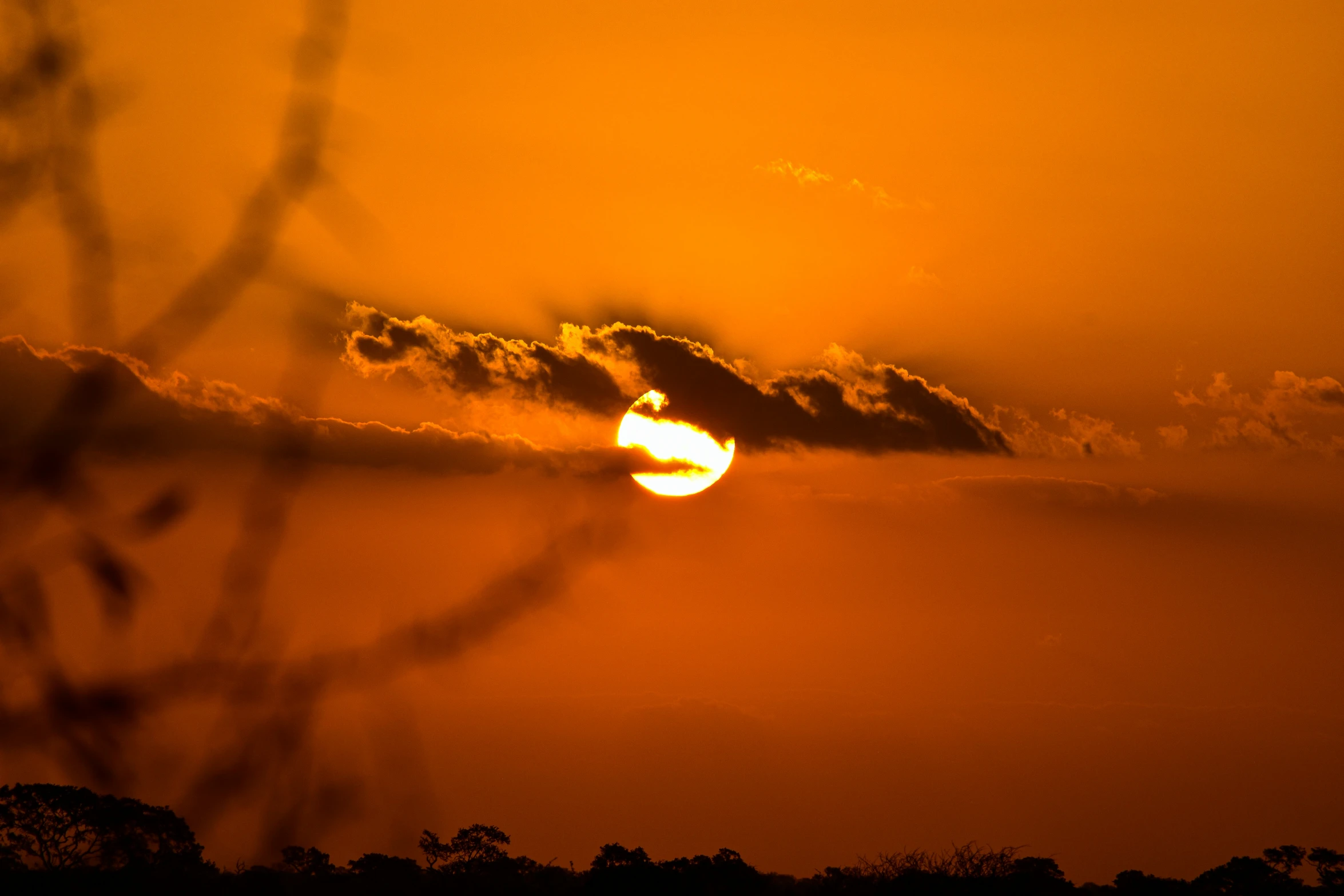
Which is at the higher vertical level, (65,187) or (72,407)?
(65,187)

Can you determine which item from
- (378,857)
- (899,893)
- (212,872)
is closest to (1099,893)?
(899,893)

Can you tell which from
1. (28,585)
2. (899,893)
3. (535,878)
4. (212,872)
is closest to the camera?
(28,585)

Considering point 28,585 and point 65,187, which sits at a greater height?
point 65,187

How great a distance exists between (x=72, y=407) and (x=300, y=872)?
89475 mm

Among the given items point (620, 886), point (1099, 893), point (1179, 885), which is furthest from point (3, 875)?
point (1179, 885)

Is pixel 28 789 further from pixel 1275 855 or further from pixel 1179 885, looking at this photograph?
pixel 1275 855

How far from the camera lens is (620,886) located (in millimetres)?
74938

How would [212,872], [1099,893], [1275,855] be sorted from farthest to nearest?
[1275,855]
[1099,893]
[212,872]

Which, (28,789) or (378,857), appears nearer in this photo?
(28,789)

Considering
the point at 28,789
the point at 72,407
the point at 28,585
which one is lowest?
the point at 28,585

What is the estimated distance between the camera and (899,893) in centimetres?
5994

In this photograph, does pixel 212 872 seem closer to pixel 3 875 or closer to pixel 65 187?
pixel 3 875

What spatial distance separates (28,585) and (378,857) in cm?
9693

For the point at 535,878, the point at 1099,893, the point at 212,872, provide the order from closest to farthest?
the point at 212,872
the point at 1099,893
the point at 535,878
